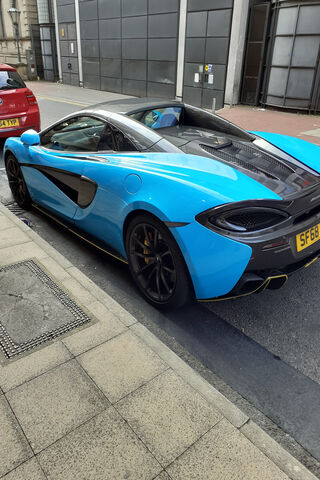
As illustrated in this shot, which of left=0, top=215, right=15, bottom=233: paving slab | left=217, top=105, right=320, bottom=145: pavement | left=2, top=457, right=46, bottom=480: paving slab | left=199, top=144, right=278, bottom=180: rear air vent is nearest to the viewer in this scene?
left=2, top=457, right=46, bottom=480: paving slab

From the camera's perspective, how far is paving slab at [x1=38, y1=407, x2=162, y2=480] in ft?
5.51

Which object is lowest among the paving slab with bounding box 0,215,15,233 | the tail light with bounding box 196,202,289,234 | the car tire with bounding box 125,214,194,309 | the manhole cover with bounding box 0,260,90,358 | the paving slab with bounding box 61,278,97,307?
the paving slab with bounding box 0,215,15,233

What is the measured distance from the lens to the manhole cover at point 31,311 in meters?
2.52

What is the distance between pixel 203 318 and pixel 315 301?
3.22 ft

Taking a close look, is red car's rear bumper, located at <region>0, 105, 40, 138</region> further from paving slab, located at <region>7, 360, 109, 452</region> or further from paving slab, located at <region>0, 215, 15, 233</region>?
paving slab, located at <region>7, 360, 109, 452</region>

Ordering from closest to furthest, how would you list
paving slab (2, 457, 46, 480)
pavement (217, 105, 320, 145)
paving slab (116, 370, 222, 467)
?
paving slab (2, 457, 46, 480)
paving slab (116, 370, 222, 467)
pavement (217, 105, 320, 145)

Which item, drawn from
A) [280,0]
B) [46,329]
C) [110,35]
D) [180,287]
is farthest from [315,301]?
[110,35]

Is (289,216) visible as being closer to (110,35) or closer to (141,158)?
(141,158)

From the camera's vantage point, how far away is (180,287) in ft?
9.03

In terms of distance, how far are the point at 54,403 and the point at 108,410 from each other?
291 millimetres

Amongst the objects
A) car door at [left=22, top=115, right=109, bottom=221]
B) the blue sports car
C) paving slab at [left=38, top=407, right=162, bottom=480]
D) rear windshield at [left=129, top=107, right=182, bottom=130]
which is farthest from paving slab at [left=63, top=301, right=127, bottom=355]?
rear windshield at [left=129, top=107, right=182, bottom=130]

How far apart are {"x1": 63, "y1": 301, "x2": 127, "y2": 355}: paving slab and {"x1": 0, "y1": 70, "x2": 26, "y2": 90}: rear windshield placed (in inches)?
267

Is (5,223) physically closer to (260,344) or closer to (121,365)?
(121,365)

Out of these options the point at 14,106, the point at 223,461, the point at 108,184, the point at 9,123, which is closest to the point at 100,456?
the point at 223,461
